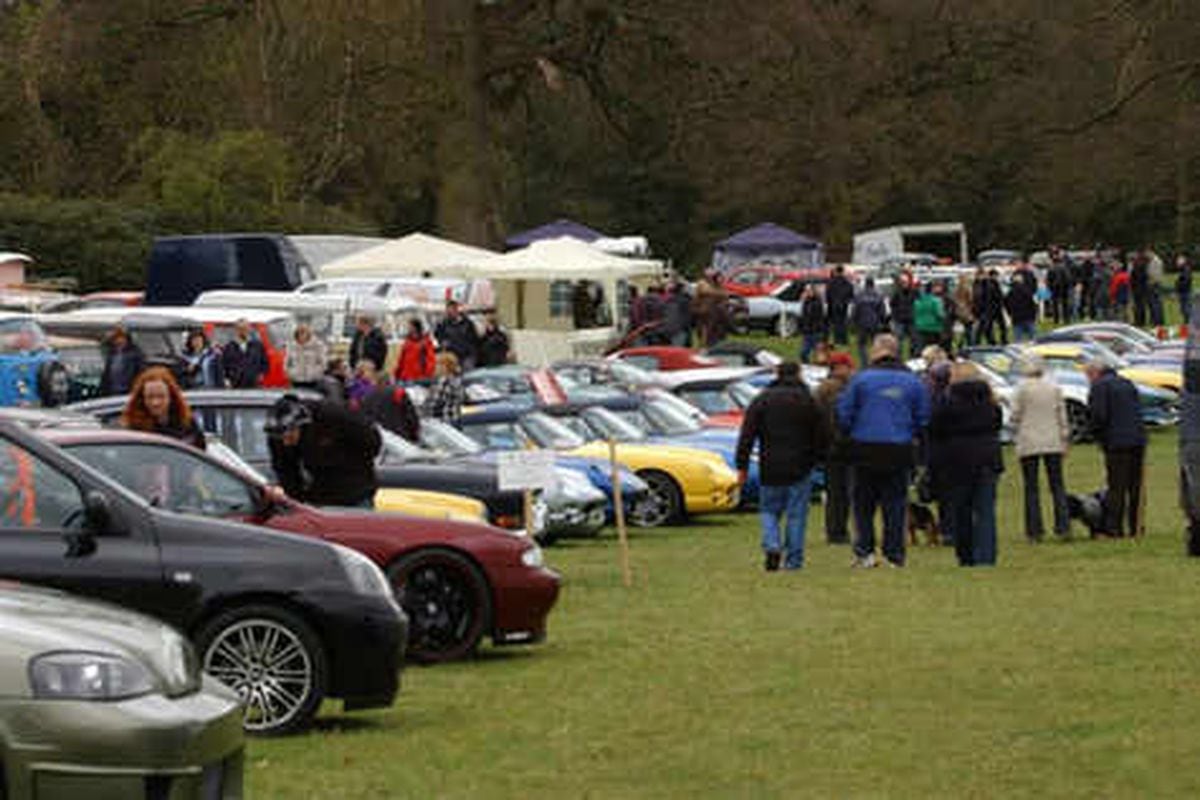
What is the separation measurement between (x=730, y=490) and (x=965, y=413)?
7.58 metres

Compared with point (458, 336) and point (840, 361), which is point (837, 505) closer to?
point (840, 361)

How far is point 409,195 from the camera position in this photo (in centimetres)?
7894

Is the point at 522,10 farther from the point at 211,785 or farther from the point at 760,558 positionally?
the point at 211,785

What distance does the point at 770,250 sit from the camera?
79.6 meters

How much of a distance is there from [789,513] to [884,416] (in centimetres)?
113

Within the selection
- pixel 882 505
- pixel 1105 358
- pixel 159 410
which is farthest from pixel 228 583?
pixel 1105 358

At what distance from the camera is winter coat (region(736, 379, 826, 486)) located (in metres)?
21.0

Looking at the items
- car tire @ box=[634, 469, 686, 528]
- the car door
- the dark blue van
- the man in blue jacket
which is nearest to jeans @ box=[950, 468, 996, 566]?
the man in blue jacket

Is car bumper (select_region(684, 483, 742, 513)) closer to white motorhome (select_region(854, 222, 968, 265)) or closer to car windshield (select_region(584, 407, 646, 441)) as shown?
car windshield (select_region(584, 407, 646, 441))

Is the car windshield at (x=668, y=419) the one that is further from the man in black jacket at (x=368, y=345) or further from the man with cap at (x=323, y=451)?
the man with cap at (x=323, y=451)

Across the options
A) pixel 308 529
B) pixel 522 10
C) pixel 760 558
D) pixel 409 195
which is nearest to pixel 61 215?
pixel 522 10

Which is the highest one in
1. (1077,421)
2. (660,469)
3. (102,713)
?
(102,713)

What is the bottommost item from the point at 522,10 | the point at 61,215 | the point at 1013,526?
the point at 1013,526

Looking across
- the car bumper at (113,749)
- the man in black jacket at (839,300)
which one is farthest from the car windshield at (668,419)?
the car bumper at (113,749)
